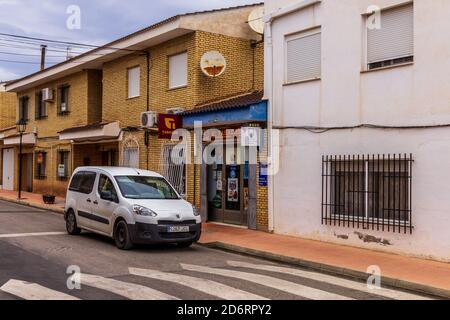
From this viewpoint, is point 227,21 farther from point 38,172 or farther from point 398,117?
point 38,172

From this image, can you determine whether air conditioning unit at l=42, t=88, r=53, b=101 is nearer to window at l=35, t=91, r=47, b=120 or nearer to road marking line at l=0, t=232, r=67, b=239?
window at l=35, t=91, r=47, b=120

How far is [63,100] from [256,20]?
11.9 metres

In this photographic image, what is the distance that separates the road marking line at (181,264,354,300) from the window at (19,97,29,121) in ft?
74.2

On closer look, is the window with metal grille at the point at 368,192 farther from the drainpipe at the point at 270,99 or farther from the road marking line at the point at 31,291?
the road marking line at the point at 31,291

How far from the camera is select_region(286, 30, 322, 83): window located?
12070mm

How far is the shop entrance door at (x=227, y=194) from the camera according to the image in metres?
14.4

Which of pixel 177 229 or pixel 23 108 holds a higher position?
pixel 23 108

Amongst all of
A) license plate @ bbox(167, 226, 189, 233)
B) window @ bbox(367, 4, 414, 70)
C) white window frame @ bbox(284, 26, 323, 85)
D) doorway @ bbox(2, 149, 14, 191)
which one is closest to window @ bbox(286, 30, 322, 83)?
white window frame @ bbox(284, 26, 323, 85)

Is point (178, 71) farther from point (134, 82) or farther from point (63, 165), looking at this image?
point (63, 165)

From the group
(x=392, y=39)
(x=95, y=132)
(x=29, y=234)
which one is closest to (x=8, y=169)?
(x=95, y=132)

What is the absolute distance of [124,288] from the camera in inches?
276

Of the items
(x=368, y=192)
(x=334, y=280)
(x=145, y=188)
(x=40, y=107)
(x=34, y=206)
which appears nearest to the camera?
(x=334, y=280)

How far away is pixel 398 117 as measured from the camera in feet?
33.5

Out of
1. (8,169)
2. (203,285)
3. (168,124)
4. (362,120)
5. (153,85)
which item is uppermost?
(153,85)
